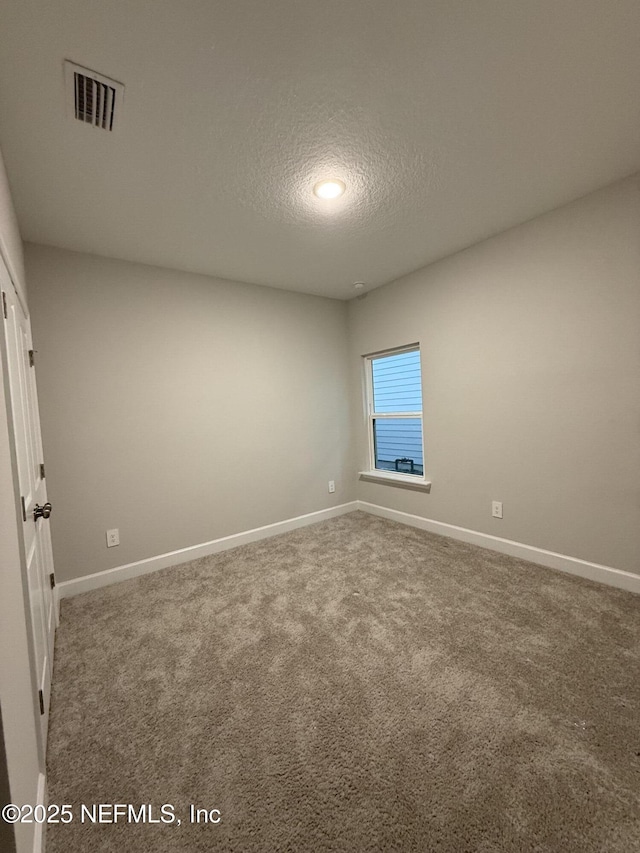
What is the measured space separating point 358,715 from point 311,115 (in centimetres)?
247

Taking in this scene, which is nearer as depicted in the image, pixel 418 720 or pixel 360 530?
pixel 418 720

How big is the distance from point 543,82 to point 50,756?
3179mm

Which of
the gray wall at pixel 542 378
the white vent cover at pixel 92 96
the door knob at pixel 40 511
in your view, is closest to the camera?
the white vent cover at pixel 92 96

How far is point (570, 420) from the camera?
7.70 feet

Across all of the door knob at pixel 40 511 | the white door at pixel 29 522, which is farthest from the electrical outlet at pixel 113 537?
the door knob at pixel 40 511

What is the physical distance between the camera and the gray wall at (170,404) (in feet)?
→ 8.08

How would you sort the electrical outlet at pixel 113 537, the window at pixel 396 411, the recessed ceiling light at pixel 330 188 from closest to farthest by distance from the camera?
the recessed ceiling light at pixel 330 188
the electrical outlet at pixel 113 537
the window at pixel 396 411

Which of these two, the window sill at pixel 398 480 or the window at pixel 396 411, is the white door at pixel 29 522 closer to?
the window sill at pixel 398 480

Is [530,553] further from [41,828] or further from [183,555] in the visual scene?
[41,828]

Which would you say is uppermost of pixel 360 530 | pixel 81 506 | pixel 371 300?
pixel 371 300

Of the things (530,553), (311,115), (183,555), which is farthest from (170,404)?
(530,553)

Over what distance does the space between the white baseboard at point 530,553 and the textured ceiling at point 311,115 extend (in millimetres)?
2404

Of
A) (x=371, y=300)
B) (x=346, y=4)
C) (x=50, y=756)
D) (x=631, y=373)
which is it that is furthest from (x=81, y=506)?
(x=631, y=373)

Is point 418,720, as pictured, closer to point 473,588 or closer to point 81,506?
point 473,588
